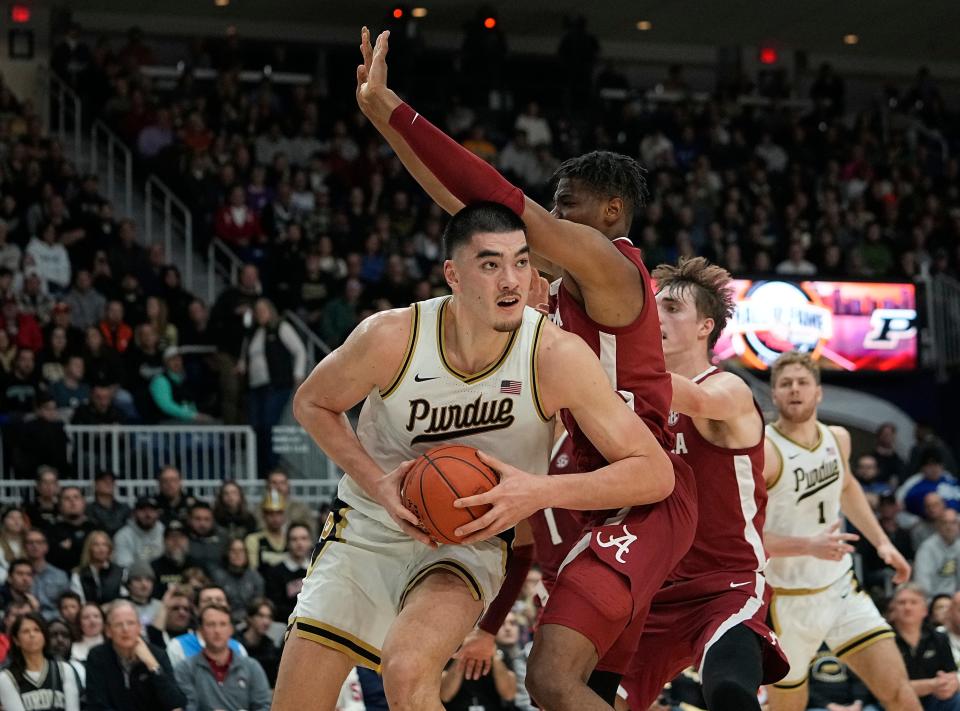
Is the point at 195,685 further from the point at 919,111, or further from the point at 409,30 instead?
the point at 919,111

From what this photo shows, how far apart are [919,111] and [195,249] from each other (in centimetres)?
1193

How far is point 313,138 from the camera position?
18.2 m

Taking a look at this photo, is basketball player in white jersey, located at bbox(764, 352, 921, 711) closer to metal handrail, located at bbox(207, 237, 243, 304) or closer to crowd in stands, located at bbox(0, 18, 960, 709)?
crowd in stands, located at bbox(0, 18, 960, 709)

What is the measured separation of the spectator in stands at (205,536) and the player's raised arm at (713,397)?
6657mm

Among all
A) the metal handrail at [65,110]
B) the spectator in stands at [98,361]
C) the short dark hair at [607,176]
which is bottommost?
the spectator in stands at [98,361]

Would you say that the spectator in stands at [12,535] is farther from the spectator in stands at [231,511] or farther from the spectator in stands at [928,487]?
the spectator in stands at [928,487]

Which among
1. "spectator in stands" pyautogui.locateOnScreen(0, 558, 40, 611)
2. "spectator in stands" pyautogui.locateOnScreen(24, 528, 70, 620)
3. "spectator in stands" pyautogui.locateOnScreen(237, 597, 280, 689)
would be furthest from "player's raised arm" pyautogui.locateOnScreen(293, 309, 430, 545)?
"spectator in stands" pyautogui.locateOnScreen(24, 528, 70, 620)

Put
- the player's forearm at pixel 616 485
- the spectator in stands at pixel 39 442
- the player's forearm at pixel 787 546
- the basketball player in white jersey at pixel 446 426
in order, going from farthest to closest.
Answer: the spectator in stands at pixel 39 442 → the player's forearm at pixel 787 546 → the basketball player in white jersey at pixel 446 426 → the player's forearm at pixel 616 485

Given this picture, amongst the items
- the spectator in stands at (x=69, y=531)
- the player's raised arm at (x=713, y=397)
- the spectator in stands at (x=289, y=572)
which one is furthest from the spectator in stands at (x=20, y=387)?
the player's raised arm at (x=713, y=397)

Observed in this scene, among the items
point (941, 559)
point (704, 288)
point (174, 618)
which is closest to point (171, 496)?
point (174, 618)

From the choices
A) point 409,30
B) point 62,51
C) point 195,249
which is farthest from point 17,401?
point 409,30

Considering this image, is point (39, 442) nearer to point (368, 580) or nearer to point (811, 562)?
point (811, 562)

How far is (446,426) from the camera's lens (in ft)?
16.1

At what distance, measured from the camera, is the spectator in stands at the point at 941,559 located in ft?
43.9
